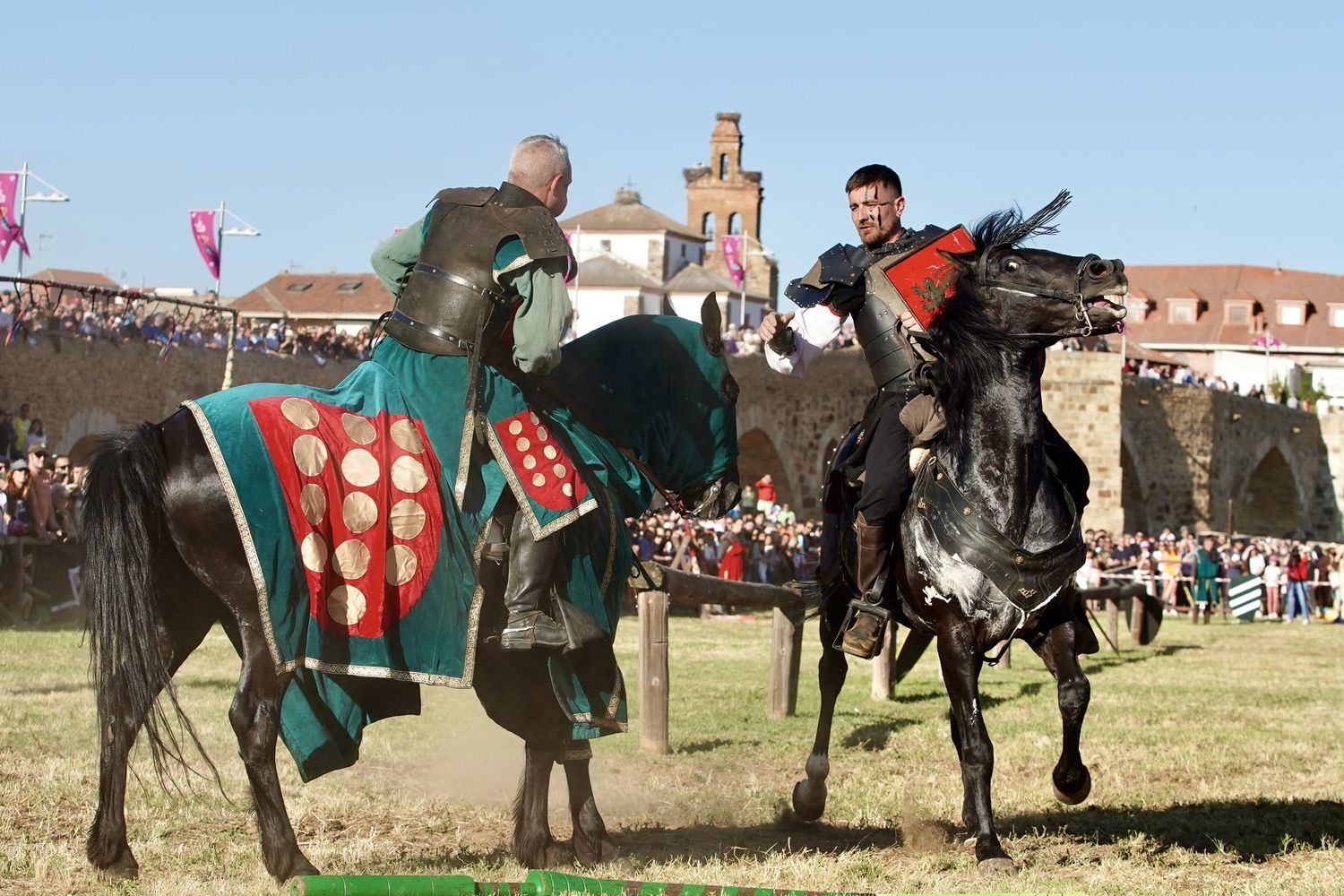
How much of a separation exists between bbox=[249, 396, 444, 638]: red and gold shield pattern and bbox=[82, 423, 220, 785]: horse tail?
0.45m

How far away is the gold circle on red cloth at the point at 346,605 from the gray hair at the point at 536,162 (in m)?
1.66

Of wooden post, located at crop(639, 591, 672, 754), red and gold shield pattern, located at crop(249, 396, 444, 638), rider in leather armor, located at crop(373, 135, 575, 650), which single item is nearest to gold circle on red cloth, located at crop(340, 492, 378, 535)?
red and gold shield pattern, located at crop(249, 396, 444, 638)

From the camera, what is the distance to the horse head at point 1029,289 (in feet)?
19.2

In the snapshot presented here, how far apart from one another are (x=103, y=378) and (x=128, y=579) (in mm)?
24015

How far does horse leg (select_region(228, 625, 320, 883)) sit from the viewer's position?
17.4ft

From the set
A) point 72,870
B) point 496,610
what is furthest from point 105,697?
point 496,610

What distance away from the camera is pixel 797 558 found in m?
27.9

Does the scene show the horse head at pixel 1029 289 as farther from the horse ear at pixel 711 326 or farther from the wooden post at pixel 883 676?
the wooden post at pixel 883 676

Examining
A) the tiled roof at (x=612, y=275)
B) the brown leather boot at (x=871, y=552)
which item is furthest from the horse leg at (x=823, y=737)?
the tiled roof at (x=612, y=275)

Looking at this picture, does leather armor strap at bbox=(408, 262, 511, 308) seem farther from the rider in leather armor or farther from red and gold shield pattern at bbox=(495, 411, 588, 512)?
red and gold shield pattern at bbox=(495, 411, 588, 512)

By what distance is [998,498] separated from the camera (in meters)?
6.09

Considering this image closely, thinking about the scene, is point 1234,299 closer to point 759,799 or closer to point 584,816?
point 759,799

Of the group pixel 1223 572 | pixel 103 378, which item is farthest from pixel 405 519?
pixel 1223 572

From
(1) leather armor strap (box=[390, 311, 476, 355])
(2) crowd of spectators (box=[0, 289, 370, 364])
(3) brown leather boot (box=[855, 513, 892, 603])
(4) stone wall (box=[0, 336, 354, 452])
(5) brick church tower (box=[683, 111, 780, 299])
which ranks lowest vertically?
(3) brown leather boot (box=[855, 513, 892, 603])
